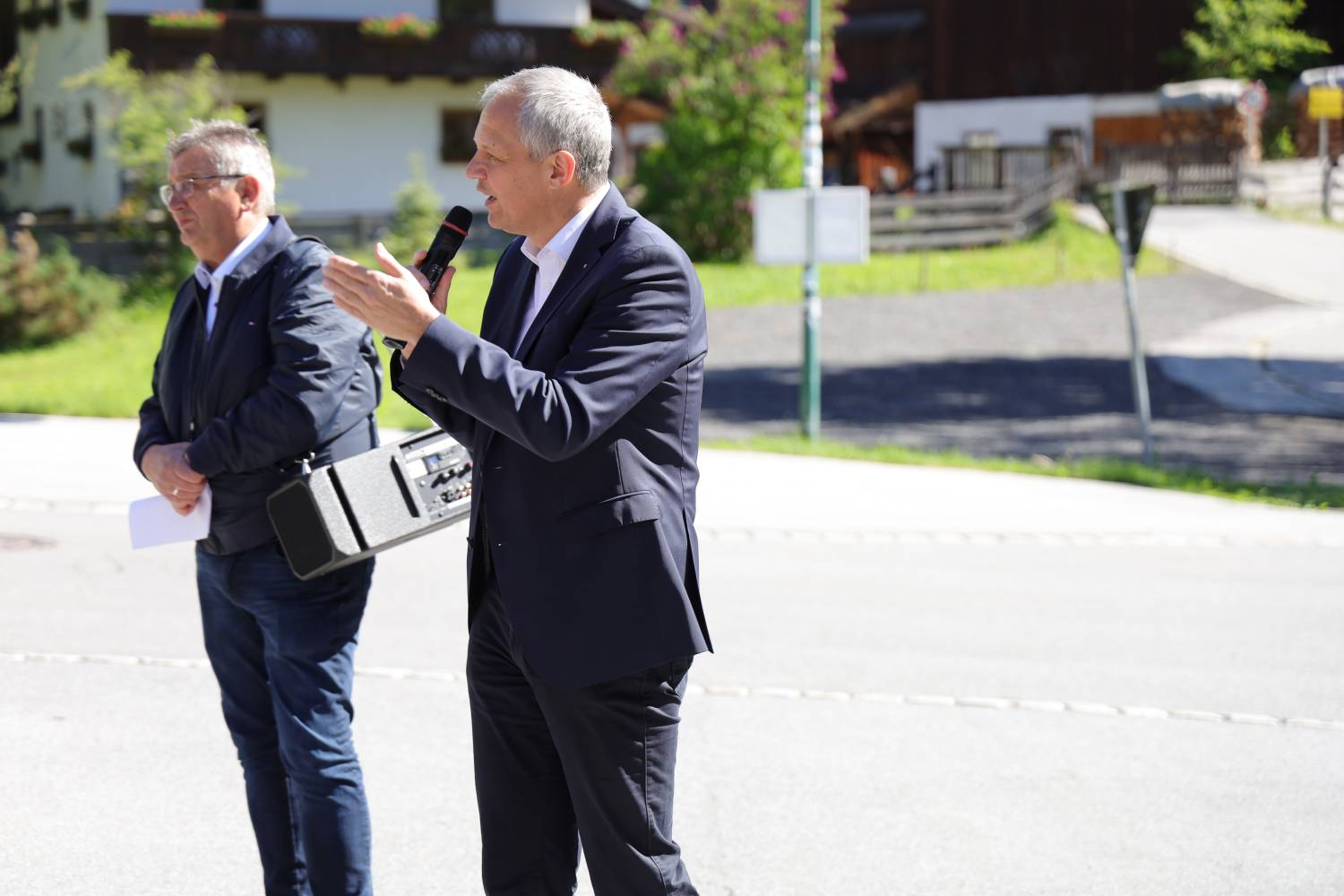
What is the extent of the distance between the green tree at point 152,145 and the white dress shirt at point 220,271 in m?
21.3

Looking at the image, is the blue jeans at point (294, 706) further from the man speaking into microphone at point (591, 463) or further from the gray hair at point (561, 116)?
the gray hair at point (561, 116)

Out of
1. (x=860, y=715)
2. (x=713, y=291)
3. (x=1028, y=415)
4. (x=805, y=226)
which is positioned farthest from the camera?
(x=713, y=291)

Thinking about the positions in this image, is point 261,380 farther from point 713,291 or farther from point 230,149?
point 713,291

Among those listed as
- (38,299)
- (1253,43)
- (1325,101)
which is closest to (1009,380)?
(38,299)

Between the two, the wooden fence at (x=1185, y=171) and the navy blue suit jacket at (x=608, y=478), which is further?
the wooden fence at (x=1185, y=171)

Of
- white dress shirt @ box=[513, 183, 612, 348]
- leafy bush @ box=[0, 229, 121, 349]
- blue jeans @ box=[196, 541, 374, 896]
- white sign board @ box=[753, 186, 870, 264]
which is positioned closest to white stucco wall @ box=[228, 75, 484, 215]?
leafy bush @ box=[0, 229, 121, 349]

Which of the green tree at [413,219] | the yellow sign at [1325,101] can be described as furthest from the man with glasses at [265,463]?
the yellow sign at [1325,101]

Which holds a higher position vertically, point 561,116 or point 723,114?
point 723,114

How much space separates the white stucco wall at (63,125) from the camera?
34.8m

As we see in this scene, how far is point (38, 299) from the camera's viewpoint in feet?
69.8

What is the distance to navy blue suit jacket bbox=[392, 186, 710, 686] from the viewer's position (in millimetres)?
3082

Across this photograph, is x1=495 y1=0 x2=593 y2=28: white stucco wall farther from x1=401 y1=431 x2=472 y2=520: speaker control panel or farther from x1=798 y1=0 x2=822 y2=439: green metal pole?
x1=401 y1=431 x2=472 y2=520: speaker control panel

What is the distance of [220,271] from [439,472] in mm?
693

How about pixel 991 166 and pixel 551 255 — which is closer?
pixel 551 255
